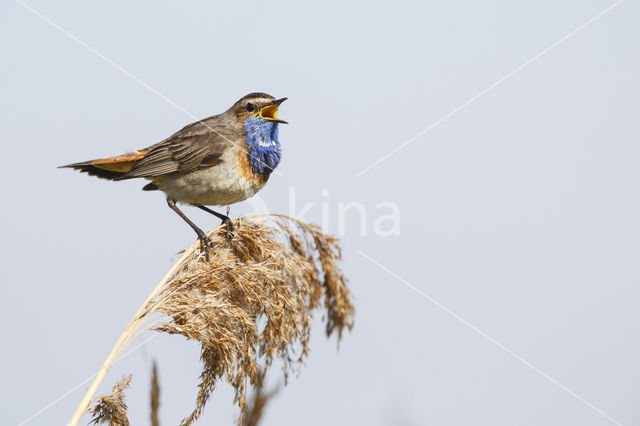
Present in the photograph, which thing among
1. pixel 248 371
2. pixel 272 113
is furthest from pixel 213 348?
pixel 272 113

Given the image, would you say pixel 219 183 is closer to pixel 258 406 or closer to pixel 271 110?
pixel 271 110

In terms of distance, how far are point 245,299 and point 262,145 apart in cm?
211

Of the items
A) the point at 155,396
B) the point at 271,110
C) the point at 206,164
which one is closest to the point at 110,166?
the point at 206,164

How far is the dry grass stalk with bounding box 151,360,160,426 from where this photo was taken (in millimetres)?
1268

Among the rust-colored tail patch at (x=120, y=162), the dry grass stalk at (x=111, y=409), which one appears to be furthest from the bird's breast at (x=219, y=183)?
the dry grass stalk at (x=111, y=409)

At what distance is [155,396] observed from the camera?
4.25 feet

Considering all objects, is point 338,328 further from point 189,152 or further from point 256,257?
point 189,152

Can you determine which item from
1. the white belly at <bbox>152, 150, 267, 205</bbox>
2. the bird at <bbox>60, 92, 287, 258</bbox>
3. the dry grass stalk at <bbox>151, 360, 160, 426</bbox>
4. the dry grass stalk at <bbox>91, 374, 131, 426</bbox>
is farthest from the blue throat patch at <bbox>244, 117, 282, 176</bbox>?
the dry grass stalk at <bbox>151, 360, 160, 426</bbox>

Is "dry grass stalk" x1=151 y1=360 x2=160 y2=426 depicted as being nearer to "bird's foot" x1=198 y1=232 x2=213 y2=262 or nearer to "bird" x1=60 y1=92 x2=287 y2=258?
"bird's foot" x1=198 y1=232 x2=213 y2=262

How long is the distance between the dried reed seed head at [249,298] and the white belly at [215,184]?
835 mm

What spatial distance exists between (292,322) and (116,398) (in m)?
1.27

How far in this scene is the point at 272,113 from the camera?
5.57 metres

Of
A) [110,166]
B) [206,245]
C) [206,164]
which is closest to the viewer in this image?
[206,245]

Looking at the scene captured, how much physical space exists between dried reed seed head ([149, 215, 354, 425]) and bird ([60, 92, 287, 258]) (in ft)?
2.91
